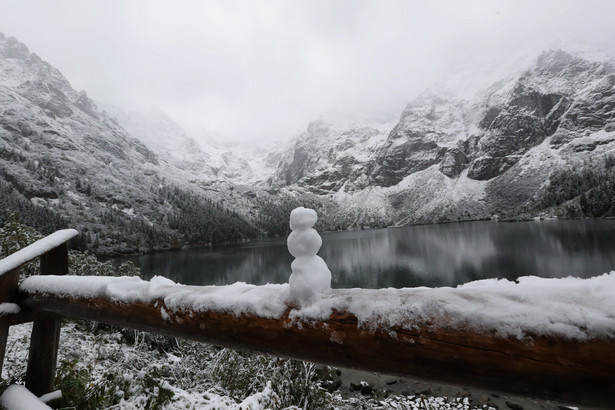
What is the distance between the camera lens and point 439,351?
993 millimetres

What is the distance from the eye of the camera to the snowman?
129 centimetres

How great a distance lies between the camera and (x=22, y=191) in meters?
121

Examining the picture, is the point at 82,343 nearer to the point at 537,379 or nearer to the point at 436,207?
the point at 537,379

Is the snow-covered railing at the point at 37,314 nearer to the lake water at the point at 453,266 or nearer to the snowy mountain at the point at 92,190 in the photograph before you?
the lake water at the point at 453,266

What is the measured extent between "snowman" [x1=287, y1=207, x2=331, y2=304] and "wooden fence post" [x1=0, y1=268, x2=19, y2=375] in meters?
2.19

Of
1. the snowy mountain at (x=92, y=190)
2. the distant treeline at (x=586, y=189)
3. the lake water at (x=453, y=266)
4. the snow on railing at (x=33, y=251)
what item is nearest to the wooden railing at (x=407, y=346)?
the snow on railing at (x=33, y=251)

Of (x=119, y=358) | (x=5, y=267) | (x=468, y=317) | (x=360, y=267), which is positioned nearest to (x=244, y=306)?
(x=468, y=317)

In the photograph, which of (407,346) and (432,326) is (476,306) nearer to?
(432,326)

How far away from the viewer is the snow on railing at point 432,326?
0.82 meters

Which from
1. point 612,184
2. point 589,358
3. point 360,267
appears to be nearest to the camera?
point 589,358

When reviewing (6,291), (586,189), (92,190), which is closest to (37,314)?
(6,291)

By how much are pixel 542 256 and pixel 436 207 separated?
146 m

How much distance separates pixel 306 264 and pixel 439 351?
0.59 meters

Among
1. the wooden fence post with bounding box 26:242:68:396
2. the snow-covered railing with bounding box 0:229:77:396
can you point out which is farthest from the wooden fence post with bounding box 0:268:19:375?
the wooden fence post with bounding box 26:242:68:396
